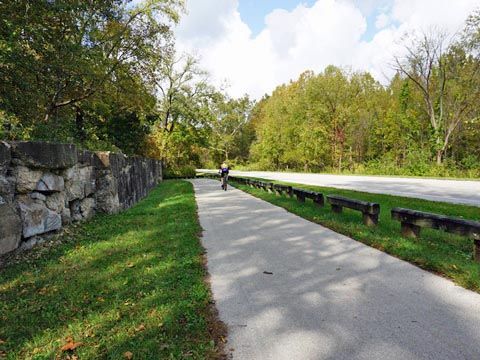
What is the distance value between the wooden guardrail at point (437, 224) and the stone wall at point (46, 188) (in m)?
6.41

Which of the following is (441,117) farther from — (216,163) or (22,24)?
(216,163)

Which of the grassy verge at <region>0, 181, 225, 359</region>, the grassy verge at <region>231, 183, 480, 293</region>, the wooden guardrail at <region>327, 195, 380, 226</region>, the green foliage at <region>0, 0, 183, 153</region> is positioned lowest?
the grassy verge at <region>0, 181, 225, 359</region>

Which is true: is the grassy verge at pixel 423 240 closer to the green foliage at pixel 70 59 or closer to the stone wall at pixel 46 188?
the stone wall at pixel 46 188

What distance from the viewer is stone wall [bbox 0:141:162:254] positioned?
4.07 m

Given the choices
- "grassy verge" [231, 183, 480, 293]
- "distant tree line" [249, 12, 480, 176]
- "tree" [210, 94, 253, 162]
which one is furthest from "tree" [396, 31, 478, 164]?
"tree" [210, 94, 253, 162]

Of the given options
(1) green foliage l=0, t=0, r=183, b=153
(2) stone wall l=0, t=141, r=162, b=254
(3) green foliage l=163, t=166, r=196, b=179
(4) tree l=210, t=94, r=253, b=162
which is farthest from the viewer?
(4) tree l=210, t=94, r=253, b=162

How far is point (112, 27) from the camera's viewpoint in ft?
51.9

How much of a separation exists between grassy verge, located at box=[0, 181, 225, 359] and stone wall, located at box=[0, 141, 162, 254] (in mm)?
475

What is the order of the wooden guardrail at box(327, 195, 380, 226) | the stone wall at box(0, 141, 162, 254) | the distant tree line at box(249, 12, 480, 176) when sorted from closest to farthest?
the stone wall at box(0, 141, 162, 254), the wooden guardrail at box(327, 195, 380, 226), the distant tree line at box(249, 12, 480, 176)

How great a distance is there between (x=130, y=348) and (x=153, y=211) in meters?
6.66

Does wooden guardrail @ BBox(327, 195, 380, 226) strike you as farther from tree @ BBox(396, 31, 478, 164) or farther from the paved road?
Result: tree @ BBox(396, 31, 478, 164)

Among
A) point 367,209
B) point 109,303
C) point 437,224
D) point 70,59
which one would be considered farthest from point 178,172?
point 109,303

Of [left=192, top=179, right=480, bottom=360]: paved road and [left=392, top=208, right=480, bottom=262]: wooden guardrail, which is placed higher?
[left=392, top=208, right=480, bottom=262]: wooden guardrail

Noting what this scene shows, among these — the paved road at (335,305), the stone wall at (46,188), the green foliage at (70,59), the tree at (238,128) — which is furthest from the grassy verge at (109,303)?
the tree at (238,128)
